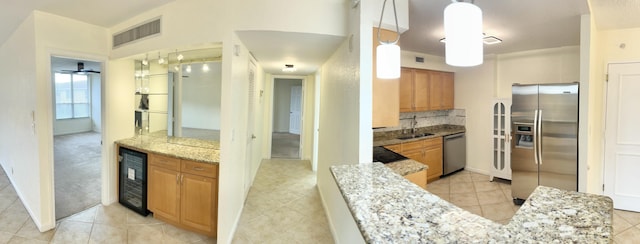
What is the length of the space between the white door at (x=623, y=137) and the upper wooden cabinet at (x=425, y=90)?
2.08m

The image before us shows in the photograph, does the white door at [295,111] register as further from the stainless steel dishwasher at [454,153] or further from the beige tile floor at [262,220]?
the stainless steel dishwasher at [454,153]

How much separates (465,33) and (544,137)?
353cm

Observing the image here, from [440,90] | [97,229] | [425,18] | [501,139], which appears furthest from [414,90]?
[97,229]

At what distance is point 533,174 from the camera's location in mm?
3537

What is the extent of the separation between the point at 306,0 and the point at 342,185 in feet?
5.58

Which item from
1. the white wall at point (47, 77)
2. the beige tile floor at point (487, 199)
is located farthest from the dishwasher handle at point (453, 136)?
the white wall at point (47, 77)

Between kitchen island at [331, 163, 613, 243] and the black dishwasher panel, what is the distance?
285cm

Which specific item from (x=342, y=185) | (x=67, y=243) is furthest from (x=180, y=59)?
(x=342, y=185)

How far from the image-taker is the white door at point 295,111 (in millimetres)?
9156

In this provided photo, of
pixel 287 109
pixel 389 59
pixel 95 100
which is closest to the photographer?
pixel 389 59

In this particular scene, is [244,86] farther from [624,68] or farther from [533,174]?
[624,68]

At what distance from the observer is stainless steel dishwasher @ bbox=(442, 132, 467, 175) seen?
459 cm

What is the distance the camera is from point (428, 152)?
14.2ft

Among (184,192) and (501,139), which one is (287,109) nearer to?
(501,139)
